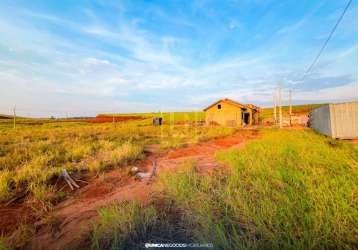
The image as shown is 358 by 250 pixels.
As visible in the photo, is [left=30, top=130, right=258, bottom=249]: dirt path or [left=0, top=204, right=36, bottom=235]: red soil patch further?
[left=0, top=204, right=36, bottom=235]: red soil patch

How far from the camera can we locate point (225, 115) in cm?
2812

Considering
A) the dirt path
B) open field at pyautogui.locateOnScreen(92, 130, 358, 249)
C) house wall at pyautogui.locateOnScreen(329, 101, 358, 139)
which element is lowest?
the dirt path

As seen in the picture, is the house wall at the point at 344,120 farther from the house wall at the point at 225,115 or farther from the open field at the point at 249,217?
the house wall at the point at 225,115

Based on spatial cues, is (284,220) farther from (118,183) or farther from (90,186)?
(90,186)

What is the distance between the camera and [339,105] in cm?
1066

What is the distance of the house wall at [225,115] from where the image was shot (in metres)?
27.5

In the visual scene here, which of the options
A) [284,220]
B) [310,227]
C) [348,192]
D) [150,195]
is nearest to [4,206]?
[150,195]

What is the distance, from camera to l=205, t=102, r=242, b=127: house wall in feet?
90.4

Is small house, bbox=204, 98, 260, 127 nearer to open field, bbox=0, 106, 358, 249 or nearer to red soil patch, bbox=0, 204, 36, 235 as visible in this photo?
open field, bbox=0, 106, 358, 249

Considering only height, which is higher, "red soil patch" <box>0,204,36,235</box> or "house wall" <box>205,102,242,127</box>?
"house wall" <box>205,102,242,127</box>

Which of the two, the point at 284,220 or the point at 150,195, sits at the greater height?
the point at 284,220

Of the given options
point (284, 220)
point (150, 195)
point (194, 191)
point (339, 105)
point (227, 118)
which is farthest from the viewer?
point (227, 118)

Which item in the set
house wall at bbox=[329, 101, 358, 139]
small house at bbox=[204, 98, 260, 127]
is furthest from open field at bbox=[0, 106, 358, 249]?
small house at bbox=[204, 98, 260, 127]

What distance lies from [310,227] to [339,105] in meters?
11.5
